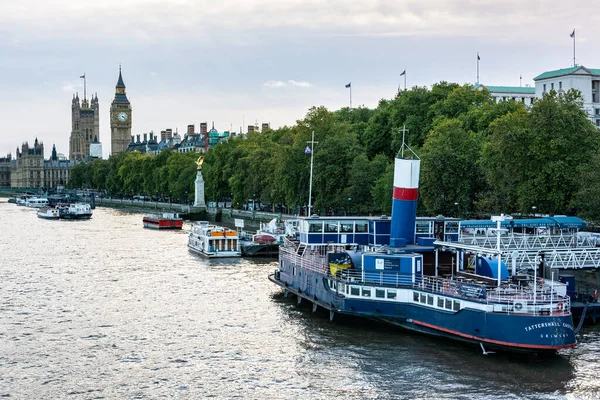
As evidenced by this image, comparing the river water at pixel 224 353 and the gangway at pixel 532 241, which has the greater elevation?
the gangway at pixel 532 241

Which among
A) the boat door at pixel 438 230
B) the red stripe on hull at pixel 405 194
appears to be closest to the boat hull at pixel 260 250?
the boat door at pixel 438 230

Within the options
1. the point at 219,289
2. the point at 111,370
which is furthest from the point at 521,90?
the point at 111,370

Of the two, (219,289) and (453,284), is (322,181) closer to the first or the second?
(219,289)

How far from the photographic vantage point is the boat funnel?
46.7m

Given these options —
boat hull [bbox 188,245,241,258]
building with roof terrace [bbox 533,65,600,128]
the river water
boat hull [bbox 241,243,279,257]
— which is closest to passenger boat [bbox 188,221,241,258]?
boat hull [bbox 188,245,241,258]

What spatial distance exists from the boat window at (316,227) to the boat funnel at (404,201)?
569 centimetres

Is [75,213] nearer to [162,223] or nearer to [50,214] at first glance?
[50,214]

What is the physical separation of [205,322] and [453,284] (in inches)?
566

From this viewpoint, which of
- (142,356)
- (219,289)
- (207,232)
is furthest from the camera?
(207,232)

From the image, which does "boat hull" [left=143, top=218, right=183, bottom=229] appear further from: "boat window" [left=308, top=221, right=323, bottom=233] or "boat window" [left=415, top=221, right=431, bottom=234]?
"boat window" [left=415, top=221, right=431, bottom=234]

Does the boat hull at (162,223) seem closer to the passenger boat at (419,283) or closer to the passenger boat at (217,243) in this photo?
the passenger boat at (217,243)

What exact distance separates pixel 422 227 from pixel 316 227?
6483 mm

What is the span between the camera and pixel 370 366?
124 feet

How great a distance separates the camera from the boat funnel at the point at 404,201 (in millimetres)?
46688
